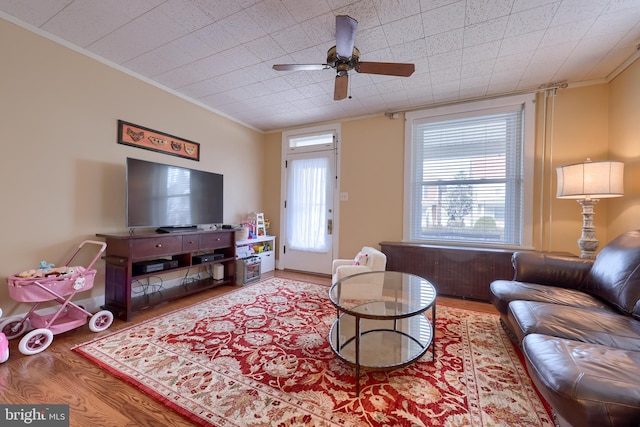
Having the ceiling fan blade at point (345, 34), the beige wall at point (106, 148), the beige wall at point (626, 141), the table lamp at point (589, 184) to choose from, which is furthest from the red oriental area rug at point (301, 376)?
the ceiling fan blade at point (345, 34)

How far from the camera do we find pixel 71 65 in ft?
7.93

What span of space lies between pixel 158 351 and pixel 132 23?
104 inches

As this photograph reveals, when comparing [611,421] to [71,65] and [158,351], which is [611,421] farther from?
[71,65]

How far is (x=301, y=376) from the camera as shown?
1.62 metres

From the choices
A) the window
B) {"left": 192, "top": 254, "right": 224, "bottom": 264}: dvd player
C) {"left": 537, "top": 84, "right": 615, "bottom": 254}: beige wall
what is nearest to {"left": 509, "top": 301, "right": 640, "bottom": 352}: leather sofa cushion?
{"left": 537, "top": 84, "right": 615, "bottom": 254}: beige wall

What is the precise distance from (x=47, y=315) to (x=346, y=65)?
3.31 meters

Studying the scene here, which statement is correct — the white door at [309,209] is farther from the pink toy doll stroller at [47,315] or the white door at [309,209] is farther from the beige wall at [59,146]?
the pink toy doll stroller at [47,315]

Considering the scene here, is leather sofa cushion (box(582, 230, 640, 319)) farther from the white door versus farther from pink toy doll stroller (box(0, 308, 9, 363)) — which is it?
pink toy doll stroller (box(0, 308, 9, 363))

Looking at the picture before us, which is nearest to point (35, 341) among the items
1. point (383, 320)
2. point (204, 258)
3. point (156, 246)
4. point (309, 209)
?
point (156, 246)

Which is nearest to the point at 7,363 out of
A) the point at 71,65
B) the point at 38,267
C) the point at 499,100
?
the point at 38,267

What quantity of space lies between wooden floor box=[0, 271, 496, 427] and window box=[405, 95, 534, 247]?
10.9 feet

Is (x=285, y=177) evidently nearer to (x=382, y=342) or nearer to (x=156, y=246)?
(x=156, y=246)

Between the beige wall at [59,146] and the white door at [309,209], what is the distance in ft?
6.79

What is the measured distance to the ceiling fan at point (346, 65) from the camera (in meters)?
1.86
